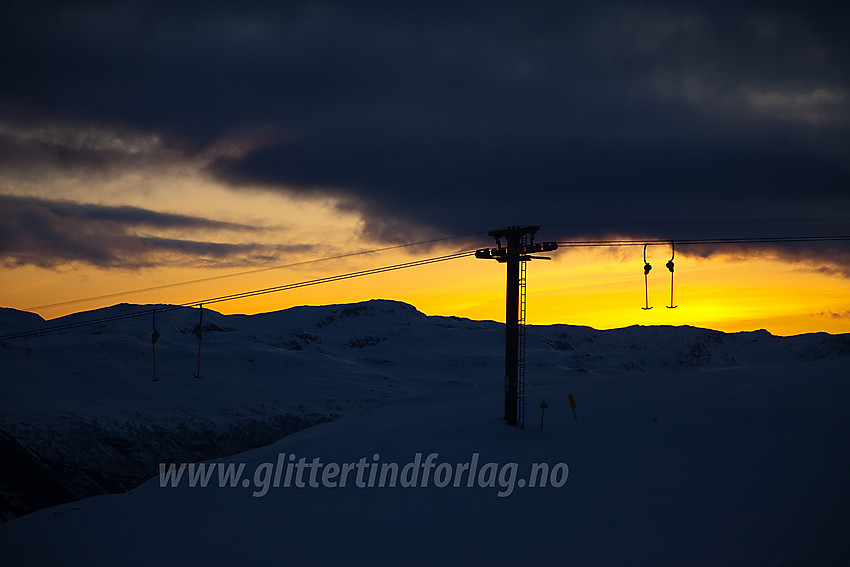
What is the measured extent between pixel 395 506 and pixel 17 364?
4024cm

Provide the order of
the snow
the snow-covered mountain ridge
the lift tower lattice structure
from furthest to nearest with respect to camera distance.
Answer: the snow-covered mountain ridge → the lift tower lattice structure → the snow

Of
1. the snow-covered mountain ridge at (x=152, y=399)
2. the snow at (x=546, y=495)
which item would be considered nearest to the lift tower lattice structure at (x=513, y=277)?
the snow at (x=546, y=495)

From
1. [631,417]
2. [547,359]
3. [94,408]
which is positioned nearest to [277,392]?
[94,408]

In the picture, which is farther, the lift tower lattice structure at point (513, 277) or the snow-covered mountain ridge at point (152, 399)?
the snow-covered mountain ridge at point (152, 399)

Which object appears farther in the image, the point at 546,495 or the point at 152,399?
the point at 152,399

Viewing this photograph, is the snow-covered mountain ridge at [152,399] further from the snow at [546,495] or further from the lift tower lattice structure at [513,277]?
the lift tower lattice structure at [513,277]

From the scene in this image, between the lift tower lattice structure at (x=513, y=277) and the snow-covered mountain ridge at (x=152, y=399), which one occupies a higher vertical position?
the lift tower lattice structure at (x=513, y=277)

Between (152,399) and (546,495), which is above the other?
(152,399)

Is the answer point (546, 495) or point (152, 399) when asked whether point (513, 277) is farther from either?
point (152, 399)

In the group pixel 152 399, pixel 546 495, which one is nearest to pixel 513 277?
pixel 546 495

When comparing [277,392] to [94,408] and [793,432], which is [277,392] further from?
[793,432]

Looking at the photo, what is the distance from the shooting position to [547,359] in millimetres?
127750

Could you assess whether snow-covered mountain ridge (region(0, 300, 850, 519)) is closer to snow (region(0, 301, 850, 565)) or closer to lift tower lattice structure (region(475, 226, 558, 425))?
snow (region(0, 301, 850, 565))

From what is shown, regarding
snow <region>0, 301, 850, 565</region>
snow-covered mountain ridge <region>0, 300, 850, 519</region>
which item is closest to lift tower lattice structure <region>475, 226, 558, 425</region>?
snow <region>0, 301, 850, 565</region>
